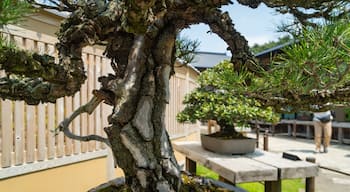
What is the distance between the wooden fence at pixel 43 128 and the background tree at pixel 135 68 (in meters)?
0.45

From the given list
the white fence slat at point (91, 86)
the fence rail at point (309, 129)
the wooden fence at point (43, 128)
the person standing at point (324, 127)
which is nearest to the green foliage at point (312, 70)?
the wooden fence at point (43, 128)

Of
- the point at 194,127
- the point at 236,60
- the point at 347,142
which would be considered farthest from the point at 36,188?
the point at 347,142

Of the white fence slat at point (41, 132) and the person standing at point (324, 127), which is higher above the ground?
the white fence slat at point (41, 132)

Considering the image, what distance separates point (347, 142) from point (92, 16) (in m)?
6.62

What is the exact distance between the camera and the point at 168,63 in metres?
0.78

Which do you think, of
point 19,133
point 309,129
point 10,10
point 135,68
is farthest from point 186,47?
point 309,129

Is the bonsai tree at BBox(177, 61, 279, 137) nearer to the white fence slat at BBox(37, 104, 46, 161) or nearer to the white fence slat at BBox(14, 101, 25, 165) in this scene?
the white fence slat at BBox(37, 104, 46, 161)

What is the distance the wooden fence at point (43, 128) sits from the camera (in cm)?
133

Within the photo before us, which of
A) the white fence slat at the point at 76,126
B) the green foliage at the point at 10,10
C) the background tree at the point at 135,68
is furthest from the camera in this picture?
the white fence slat at the point at 76,126

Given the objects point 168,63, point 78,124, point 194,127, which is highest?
point 168,63

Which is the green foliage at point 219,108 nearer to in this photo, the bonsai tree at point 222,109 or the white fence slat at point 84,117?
the bonsai tree at point 222,109

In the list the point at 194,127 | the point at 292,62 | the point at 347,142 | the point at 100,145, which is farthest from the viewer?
the point at 347,142

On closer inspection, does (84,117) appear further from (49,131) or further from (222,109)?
(222,109)

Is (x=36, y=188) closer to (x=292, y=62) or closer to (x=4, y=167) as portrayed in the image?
(x=4, y=167)
